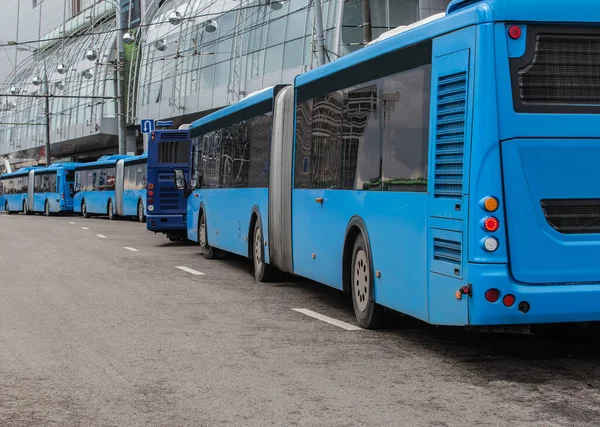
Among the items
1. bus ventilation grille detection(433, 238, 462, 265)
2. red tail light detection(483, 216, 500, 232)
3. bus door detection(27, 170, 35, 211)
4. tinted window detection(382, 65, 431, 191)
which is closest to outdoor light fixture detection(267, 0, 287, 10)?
bus door detection(27, 170, 35, 211)

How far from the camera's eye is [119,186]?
47.8 m

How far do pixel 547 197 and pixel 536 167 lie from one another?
23 cm

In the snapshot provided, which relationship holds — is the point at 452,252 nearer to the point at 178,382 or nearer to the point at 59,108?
the point at 178,382

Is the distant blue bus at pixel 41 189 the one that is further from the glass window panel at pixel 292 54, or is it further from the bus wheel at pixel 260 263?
the bus wheel at pixel 260 263

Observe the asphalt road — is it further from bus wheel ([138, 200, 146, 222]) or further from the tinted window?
bus wheel ([138, 200, 146, 222])

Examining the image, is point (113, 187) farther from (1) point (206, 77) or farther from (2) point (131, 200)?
(1) point (206, 77)

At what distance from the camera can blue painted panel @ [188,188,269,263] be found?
14.9 m

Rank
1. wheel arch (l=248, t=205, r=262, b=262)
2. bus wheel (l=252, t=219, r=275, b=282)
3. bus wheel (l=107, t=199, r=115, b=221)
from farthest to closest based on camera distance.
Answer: bus wheel (l=107, t=199, r=115, b=221)
wheel arch (l=248, t=205, r=262, b=262)
bus wheel (l=252, t=219, r=275, b=282)

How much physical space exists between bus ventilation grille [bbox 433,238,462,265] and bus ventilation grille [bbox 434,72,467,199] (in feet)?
1.10

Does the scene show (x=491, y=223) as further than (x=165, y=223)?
No

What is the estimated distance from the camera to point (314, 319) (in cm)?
1093

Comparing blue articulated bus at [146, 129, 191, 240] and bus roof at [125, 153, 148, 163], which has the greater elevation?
bus roof at [125, 153, 148, 163]

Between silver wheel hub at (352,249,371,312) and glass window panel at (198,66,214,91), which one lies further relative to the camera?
glass window panel at (198,66,214,91)

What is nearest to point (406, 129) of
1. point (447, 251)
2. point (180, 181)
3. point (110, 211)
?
point (447, 251)
